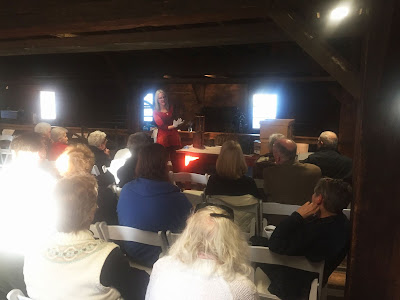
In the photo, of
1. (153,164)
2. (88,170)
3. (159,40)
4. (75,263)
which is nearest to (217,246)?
(75,263)

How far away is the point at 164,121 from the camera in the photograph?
5055 mm

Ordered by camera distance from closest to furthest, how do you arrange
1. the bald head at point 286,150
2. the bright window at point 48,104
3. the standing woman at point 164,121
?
the bald head at point 286,150
the standing woman at point 164,121
the bright window at point 48,104

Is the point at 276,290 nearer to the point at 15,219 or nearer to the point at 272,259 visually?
the point at 272,259

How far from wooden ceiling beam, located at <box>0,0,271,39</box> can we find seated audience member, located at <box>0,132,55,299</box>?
1566 mm

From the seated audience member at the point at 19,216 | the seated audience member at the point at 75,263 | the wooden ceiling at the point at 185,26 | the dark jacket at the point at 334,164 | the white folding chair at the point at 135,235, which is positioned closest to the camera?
the seated audience member at the point at 75,263

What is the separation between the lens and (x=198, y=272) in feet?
3.90

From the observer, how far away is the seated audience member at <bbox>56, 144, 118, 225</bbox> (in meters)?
2.37

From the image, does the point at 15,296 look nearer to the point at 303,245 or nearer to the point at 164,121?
the point at 303,245

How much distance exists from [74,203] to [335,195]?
52.6 inches

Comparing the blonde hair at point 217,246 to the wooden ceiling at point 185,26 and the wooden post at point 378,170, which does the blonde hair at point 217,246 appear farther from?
the wooden ceiling at point 185,26

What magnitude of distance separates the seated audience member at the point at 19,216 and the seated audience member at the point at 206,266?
0.82 meters

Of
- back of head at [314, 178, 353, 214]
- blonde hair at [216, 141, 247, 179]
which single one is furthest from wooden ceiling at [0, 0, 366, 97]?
blonde hair at [216, 141, 247, 179]

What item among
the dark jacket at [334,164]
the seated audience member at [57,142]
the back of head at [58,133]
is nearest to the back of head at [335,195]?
the dark jacket at [334,164]

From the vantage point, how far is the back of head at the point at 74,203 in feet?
4.60
